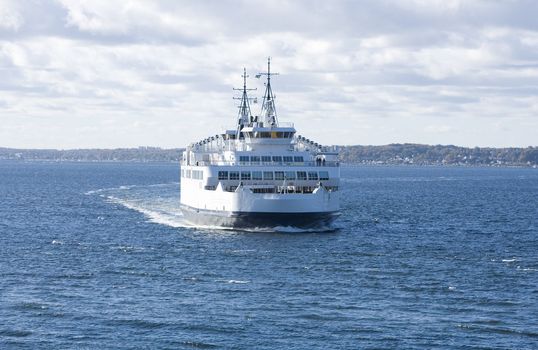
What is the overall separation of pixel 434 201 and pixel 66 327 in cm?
9987

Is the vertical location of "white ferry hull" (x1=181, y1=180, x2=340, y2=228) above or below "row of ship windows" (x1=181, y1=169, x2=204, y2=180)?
below

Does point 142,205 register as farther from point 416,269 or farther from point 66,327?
point 66,327

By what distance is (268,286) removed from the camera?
55062 mm

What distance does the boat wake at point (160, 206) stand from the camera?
8210 cm

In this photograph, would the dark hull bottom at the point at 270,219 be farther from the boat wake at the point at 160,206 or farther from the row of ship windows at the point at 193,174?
the row of ship windows at the point at 193,174

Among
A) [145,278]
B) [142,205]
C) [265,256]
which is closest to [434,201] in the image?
[142,205]

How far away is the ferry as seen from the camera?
7950 cm

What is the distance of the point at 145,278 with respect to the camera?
2270 inches

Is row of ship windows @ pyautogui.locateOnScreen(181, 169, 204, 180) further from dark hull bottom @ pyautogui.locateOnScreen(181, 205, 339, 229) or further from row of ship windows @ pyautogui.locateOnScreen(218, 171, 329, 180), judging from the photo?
dark hull bottom @ pyautogui.locateOnScreen(181, 205, 339, 229)

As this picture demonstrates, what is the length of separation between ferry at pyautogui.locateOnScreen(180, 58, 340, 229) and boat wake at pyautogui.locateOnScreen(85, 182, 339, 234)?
1.77 feet

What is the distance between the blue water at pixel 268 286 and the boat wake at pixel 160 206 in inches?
36.6

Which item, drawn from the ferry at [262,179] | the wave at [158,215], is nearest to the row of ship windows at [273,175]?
the ferry at [262,179]

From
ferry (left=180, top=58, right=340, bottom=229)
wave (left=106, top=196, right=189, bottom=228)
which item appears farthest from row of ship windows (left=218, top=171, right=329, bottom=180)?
wave (left=106, top=196, right=189, bottom=228)

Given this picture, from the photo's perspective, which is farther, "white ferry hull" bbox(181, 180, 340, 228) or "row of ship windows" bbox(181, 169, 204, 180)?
"row of ship windows" bbox(181, 169, 204, 180)
